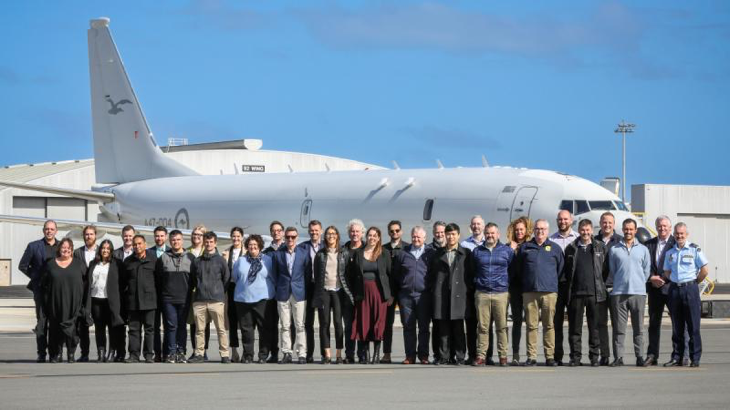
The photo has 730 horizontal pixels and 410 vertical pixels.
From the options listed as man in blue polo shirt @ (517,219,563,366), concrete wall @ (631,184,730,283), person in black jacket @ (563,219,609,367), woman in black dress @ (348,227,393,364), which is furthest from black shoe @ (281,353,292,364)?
concrete wall @ (631,184,730,283)

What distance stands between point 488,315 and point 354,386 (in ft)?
11.5

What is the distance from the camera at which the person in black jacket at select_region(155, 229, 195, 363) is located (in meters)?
14.8

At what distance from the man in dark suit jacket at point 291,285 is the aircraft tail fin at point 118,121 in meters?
22.4

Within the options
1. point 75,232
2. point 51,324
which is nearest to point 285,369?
point 51,324

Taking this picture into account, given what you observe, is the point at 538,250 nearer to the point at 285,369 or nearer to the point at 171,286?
the point at 285,369

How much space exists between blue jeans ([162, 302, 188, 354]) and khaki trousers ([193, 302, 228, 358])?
157 millimetres

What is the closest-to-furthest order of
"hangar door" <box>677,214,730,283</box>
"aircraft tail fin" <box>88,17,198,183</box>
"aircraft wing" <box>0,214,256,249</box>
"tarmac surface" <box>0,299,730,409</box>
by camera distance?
"tarmac surface" <box>0,299,730,409</box> < "aircraft wing" <box>0,214,256,249</box> < "aircraft tail fin" <box>88,17,198,183</box> < "hangar door" <box>677,214,730,283</box>

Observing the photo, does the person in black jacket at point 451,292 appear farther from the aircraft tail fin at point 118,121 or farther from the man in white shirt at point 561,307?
the aircraft tail fin at point 118,121

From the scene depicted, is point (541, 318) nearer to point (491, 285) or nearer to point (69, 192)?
point (491, 285)

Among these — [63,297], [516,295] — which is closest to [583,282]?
[516,295]

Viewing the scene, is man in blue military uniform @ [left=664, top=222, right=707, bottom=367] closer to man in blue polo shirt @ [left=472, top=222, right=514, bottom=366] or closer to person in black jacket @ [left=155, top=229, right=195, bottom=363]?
man in blue polo shirt @ [left=472, top=222, right=514, bottom=366]

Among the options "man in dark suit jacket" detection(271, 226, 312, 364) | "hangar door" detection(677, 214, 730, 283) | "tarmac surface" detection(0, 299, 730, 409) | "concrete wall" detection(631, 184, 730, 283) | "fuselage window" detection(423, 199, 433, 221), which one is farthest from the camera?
"hangar door" detection(677, 214, 730, 283)

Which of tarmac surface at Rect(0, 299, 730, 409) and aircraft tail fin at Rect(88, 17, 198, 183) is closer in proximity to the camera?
tarmac surface at Rect(0, 299, 730, 409)

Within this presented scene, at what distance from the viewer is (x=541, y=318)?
1434 cm
